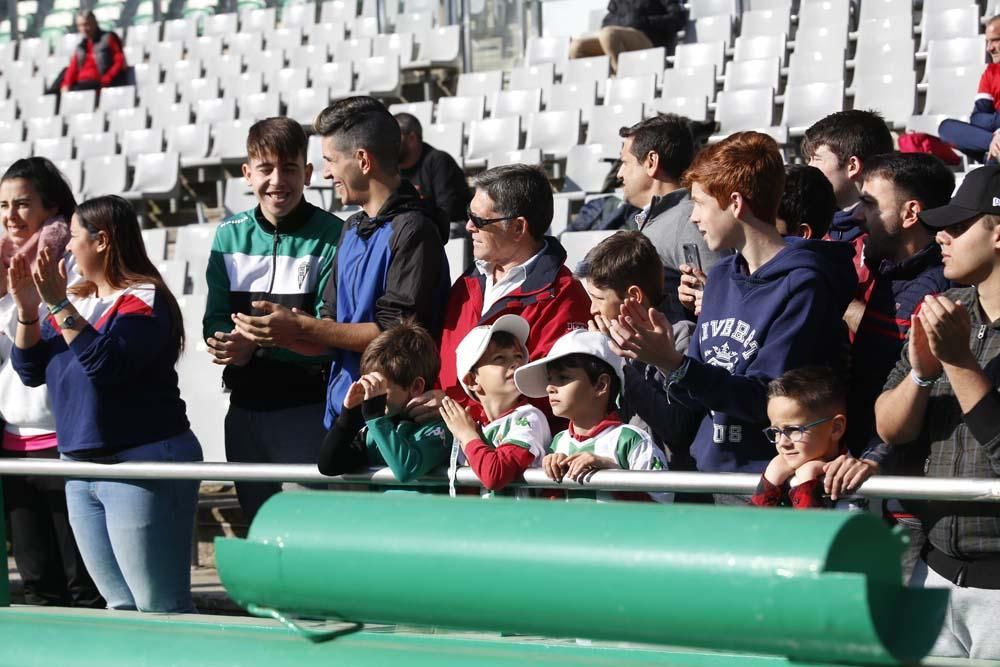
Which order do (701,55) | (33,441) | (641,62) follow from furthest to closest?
(641,62), (701,55), (33,441)

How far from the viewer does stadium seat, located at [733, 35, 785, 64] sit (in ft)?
34.2

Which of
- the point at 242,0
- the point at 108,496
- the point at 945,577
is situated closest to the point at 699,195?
the point at 945,577

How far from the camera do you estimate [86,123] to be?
510 inches

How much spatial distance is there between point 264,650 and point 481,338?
1896mm

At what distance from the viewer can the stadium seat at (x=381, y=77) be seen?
12031mm

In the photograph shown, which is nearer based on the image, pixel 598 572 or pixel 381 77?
pixel 598 572

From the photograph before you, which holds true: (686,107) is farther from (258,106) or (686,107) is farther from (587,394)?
(587,394)

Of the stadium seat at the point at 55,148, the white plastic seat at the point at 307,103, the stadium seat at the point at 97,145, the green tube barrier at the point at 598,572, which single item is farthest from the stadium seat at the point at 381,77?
the green tube barrier at the point at 598,572

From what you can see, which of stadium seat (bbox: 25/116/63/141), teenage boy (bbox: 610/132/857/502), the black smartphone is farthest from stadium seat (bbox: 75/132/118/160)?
teenage boy (bbox: 610/132/857/502)

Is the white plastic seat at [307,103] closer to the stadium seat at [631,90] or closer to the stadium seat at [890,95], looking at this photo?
the stadium seat at [631,90]

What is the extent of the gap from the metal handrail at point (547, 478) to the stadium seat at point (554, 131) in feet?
22.5

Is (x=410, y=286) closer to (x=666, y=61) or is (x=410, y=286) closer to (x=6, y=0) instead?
(x=666, y=61)

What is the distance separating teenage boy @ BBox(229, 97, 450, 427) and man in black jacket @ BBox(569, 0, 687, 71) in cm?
757

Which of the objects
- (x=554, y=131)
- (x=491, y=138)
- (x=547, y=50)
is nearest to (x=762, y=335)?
(x=554, y=131)
